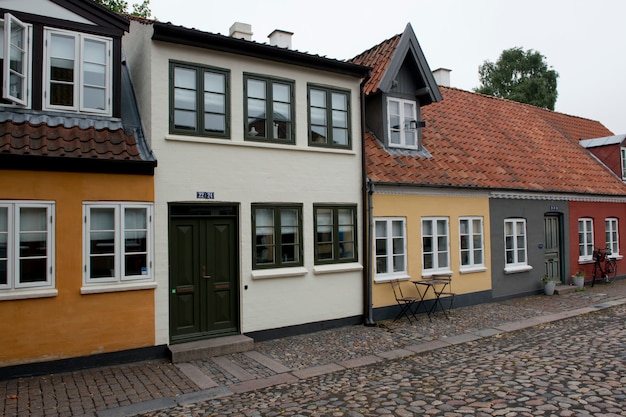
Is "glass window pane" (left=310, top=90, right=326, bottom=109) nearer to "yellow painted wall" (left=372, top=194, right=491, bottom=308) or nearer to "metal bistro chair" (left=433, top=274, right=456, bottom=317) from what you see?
"yellow painted wall" (left=372, top=194, right=491, bottom=308)

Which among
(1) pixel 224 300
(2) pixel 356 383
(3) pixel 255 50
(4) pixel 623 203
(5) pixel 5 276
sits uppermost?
(3) pixel 255 50

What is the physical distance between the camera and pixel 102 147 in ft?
28.2

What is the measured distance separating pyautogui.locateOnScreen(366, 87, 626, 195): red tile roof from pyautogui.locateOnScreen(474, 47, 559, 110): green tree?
15.4 meters

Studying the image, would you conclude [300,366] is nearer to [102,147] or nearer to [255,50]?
[102,147]

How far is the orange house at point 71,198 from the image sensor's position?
781 centimetres

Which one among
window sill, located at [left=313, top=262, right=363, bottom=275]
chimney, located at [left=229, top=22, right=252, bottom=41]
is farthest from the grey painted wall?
chimney, located at [left=229, top=22, right=252, bottom=41]

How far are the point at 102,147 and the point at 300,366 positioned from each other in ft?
17.0

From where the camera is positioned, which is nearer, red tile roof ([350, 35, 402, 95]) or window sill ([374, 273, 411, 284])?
window sill ([374, 273, 411, 284])

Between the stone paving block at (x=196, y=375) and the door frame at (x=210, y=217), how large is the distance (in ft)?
2.86

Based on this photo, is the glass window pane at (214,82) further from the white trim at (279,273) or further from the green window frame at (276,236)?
the white trim at (279,273)

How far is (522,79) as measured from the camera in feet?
125

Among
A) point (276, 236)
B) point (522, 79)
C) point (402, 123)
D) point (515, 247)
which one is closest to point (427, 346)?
point (276, 236)

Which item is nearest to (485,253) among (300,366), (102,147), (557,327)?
(557,327)

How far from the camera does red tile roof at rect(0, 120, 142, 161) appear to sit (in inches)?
310
